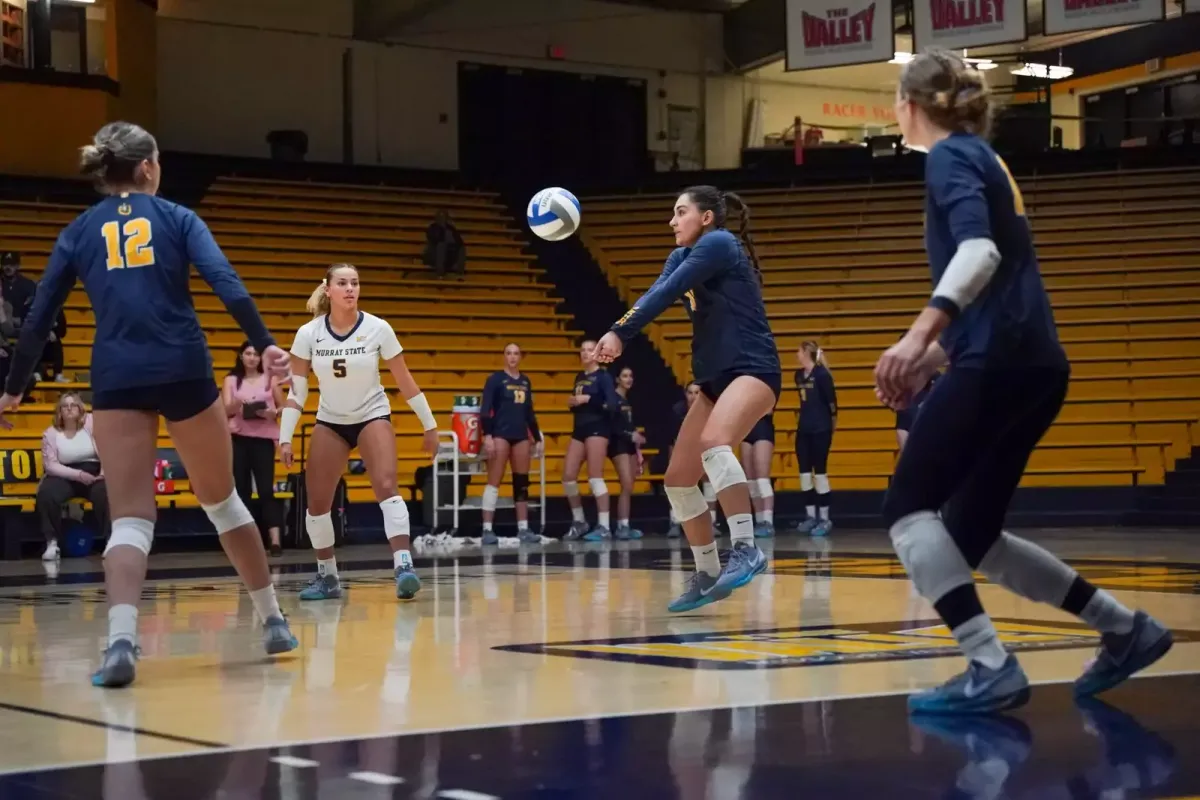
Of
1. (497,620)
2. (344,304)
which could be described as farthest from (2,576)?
(497,620)

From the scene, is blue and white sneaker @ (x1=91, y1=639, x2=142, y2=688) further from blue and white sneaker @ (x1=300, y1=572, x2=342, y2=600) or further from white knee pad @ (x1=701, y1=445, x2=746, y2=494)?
blue and white sneaker @ (x1=300, y1=572, x2=342, y2=600)

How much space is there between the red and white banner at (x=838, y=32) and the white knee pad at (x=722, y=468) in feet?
52.2

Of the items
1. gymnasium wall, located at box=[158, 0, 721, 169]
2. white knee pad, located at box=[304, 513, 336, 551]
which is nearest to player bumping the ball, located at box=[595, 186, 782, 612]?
white knee pad, located at box=[304, 513, 336, 551]

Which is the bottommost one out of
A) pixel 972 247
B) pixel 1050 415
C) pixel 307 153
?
pixel 1050 415

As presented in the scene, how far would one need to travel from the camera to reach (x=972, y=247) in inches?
168

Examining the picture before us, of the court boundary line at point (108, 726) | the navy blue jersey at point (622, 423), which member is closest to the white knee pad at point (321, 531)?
the court boundary line at point (108, 726)

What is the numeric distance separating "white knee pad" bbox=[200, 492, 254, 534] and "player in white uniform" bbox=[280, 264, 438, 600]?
2.72 metres

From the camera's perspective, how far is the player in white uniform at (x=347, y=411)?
891 centimetres

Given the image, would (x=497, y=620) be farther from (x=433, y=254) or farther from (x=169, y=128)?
(x=169, y=128)

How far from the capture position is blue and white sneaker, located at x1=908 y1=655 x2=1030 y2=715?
14.4ft

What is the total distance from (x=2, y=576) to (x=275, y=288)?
28.2 feet

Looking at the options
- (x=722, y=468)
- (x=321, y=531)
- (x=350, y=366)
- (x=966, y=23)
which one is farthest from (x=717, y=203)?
(x=966, y=23)

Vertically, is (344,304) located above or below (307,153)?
below

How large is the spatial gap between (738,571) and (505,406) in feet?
28.9
